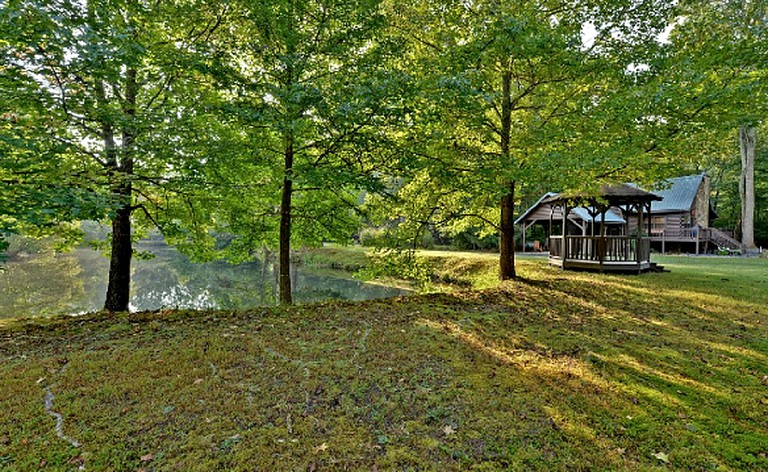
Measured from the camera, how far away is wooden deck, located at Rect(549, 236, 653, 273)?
11789 millimetres

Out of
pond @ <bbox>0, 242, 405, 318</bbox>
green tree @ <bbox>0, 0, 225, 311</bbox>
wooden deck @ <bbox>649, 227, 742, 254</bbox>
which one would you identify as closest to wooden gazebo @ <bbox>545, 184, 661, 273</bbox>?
pond @ <bbox>0, 242, 405, 318</bbox>

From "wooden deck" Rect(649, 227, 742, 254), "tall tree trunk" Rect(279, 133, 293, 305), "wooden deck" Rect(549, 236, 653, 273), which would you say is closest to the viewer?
"tall tree trunk" Rect(279, 133, 293, 305)

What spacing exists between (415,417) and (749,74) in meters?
8.22

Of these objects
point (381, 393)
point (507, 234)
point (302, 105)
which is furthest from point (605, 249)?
point (381, 393)

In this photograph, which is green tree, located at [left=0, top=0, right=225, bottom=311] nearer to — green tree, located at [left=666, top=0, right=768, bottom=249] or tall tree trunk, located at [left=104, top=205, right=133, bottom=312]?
tall tree trunk, located at [left=104, top=205, right=133, bottom=312]

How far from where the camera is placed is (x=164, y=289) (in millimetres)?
19188

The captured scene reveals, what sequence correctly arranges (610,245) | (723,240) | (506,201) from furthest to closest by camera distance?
(723,240)
(610,245)
(506,201)

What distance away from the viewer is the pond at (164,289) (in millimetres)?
14125

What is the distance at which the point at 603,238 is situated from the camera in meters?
12.0

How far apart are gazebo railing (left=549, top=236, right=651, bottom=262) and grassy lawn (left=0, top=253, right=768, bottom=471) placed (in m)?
5.63

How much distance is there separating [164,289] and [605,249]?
20.9 m

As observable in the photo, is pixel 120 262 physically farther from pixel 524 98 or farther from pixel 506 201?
pixel 524 98

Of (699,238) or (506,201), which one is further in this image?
(699,238)

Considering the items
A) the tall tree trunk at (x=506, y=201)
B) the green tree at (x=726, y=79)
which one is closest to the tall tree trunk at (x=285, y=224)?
the tall tree trunk at (x=506, y=201)
